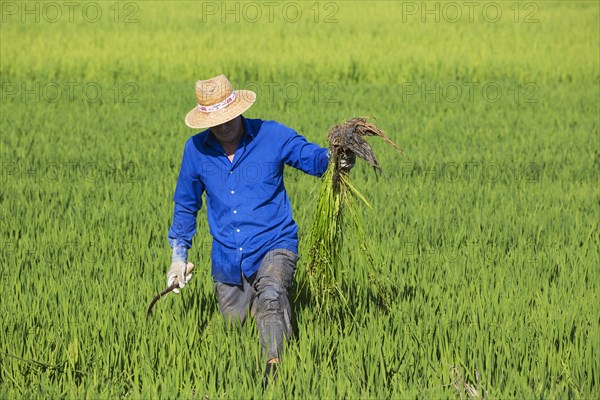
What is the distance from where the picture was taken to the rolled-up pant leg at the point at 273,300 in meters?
3.54

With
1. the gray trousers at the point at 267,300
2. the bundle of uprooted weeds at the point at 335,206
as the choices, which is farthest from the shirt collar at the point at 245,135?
the gray trousers at the point at 267,300

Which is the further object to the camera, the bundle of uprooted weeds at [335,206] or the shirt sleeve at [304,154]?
the shirt sleeve at [304,154]

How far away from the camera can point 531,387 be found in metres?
3.46

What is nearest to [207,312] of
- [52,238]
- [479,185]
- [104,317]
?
[104,317]

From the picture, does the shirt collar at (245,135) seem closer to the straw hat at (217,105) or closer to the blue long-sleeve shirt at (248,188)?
the blue long-sleeve shirt at (248,188)

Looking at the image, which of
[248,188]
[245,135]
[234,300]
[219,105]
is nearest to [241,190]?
[248,188]

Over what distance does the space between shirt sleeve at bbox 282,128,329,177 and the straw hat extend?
233mm

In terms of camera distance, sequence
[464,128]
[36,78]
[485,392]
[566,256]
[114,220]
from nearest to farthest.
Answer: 1. [485,392]
2. [566,256]
3. [114,220]
4. [464,128]
5. [36,78]

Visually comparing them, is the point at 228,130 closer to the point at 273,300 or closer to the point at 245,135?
the point at 245,135

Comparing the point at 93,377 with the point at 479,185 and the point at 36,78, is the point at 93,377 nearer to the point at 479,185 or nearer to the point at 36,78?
the point at 479,185

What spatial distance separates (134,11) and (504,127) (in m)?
10.8

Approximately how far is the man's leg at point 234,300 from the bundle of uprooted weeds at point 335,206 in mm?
247

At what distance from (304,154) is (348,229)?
2.21m

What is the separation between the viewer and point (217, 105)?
3701 millimetres
